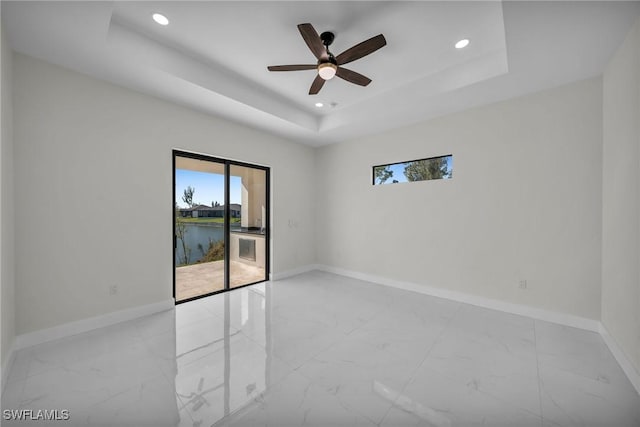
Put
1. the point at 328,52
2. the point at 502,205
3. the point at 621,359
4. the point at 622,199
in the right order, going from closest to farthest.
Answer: the point at 621,359
the point at 622,199
the point at 328,52
the point at 502,205

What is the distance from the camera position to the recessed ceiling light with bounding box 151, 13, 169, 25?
2.20 m

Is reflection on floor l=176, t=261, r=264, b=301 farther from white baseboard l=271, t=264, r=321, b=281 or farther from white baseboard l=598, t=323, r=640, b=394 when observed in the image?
white baseboard l=598, t=323, r=640, b=394

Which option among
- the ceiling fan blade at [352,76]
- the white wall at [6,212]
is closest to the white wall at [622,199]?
the ceiling fan blade at [352,76]

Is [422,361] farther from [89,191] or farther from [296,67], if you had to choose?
[89,191]

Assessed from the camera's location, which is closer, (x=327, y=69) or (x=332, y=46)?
(x=327, y=69)

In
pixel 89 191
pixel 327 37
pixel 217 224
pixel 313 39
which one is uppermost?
pixel 327 37

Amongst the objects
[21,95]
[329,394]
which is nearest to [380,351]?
[329,394]

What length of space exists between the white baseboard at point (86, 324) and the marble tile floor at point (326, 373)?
102mm

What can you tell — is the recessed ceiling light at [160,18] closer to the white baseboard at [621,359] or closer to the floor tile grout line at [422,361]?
the floor tile grout line at [422,361]

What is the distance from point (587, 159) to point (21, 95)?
19.1 ft

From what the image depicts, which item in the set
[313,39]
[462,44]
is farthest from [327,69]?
[462,44]

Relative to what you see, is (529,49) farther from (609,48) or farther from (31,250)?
(31,250)

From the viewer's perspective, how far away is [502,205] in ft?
10.8

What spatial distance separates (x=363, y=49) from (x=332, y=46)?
55 centimetres
